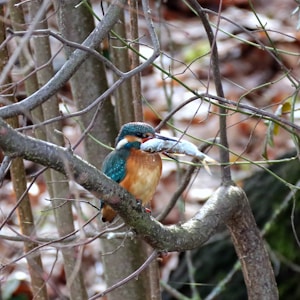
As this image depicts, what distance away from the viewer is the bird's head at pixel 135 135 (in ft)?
8.29

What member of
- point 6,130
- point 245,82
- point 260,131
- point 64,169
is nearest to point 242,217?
point 64,169

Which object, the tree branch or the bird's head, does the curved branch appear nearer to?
the tree branch

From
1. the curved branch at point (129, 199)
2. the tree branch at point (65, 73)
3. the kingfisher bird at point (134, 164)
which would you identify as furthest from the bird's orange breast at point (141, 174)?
the tree branch at point (65, 73)

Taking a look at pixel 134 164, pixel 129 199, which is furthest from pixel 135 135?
pixel 129 199

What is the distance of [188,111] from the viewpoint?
613 centimetres

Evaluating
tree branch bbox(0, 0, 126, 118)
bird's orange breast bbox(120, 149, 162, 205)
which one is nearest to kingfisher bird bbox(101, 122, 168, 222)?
bird's orange breast bbox(120, 149, 162, 205)

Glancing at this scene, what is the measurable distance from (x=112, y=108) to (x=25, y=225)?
0.56 meters

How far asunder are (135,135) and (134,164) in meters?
0.09

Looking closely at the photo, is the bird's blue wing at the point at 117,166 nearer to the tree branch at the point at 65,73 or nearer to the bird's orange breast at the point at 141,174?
the bird's orange breast at the point at 141,174

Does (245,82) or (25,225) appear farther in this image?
(245,82)

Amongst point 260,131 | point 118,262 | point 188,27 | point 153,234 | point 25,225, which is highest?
point 188,27

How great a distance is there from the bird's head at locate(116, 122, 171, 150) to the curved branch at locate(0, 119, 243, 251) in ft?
0.97

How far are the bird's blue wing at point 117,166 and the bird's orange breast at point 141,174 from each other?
1 centimetres

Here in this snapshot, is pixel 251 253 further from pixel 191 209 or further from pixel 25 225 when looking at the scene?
pixel 191 209
